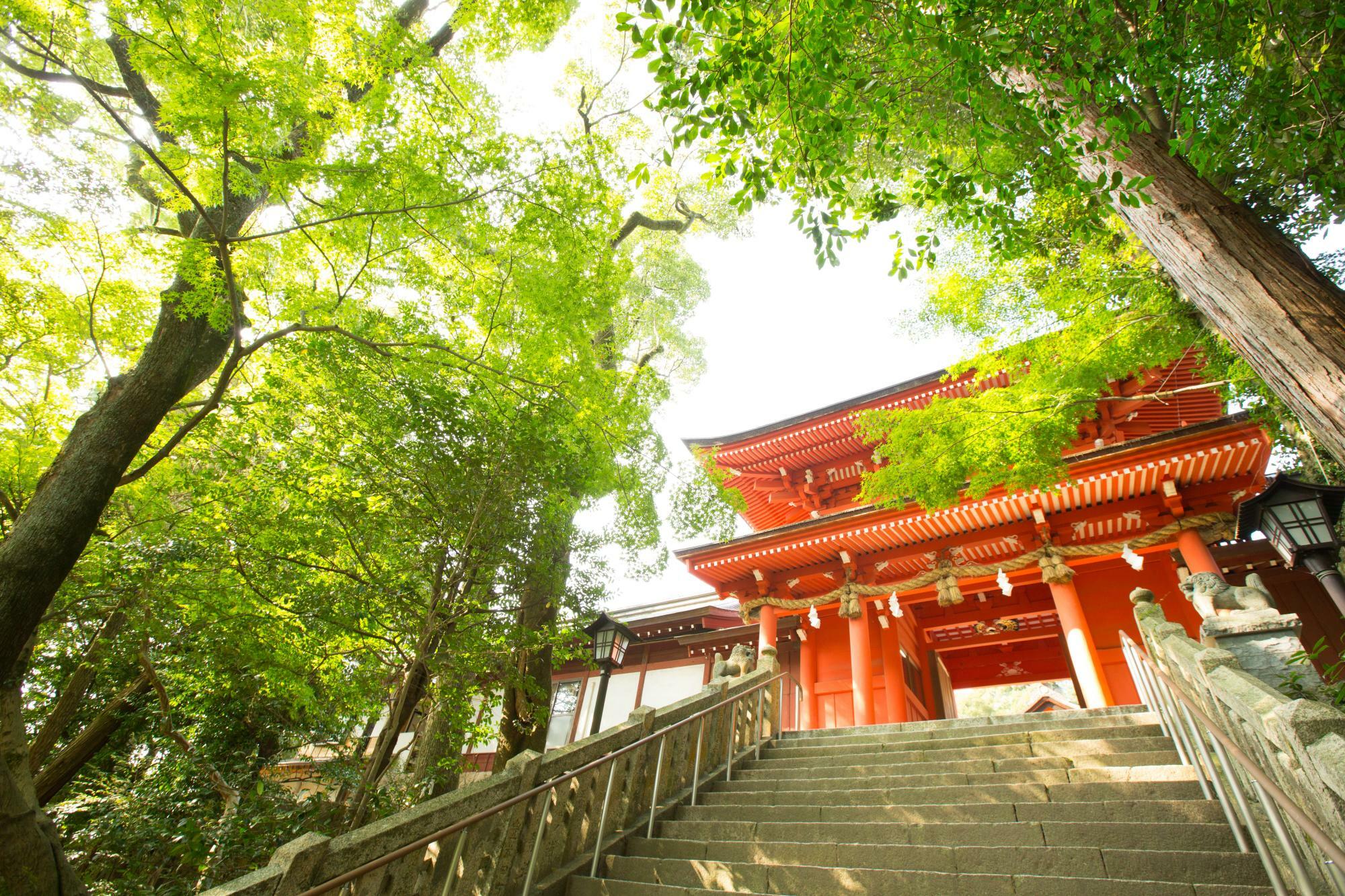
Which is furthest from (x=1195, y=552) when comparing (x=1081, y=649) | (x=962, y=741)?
(x=962, y=741)

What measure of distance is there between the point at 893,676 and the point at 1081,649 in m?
3.04

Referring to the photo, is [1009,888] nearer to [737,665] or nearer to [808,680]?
[737,665]

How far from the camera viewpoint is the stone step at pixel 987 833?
11.1ft

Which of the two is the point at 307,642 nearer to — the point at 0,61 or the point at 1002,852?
the point at 1002,852

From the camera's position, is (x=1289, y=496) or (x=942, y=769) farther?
(x=942, y=769)

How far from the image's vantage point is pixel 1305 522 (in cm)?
496

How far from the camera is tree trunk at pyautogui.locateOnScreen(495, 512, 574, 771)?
5.71 metres

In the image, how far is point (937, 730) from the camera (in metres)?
6.30

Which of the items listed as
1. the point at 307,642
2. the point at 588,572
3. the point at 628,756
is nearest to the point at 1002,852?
the point at 628,756

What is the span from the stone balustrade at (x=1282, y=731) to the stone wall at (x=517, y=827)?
389cm

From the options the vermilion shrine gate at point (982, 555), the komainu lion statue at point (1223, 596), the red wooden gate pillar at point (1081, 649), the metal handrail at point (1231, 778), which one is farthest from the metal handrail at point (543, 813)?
the red wooden gate pillar at point (1081, 649)

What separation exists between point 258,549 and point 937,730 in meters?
Answer: 6.86

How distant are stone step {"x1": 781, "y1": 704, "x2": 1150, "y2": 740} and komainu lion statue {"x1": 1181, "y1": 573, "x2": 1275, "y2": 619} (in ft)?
3.71

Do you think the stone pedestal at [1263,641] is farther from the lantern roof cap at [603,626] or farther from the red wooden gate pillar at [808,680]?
the red wooden gate pillar at [808,680]
